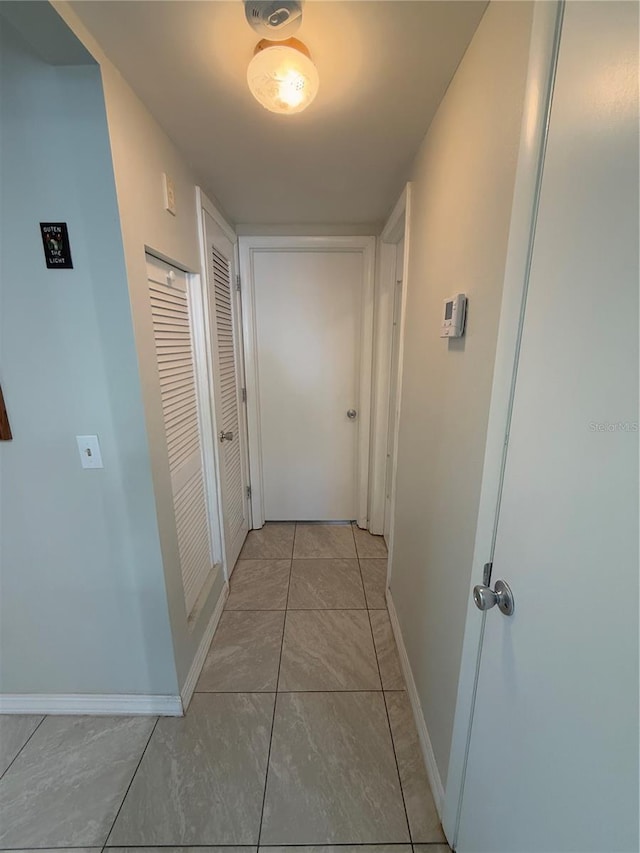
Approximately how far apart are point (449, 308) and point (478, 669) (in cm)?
94

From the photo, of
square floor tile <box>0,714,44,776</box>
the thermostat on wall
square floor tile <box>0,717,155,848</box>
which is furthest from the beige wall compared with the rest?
square floor tile <box>0,714,44,776</box>

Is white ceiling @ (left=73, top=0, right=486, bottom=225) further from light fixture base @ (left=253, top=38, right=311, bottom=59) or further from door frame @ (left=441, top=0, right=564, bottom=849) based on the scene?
door frame @ (left=441, top=0, right=564, bottom=849)

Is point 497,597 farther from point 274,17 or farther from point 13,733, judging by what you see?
point 13,733

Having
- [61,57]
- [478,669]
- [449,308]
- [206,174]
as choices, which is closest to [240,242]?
[206,174]

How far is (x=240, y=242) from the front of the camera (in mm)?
2230

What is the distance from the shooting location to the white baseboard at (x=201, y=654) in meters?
1.38

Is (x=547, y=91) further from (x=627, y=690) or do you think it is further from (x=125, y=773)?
(x=125, y=773)

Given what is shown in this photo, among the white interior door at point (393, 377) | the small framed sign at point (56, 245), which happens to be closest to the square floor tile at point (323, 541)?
the white interior door at point (393, 377)

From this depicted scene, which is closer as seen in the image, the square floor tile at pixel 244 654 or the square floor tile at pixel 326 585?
the square floor tile at pixel 244 654

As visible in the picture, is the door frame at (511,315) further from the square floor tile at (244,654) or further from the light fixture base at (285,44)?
the square floor tile at (244,654)

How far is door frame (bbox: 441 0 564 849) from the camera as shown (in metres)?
0.56

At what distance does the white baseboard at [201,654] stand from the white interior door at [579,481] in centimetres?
119

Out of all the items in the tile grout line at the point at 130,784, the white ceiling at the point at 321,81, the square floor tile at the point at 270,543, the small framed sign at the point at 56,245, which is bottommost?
the tile grout line at the point at 130,784

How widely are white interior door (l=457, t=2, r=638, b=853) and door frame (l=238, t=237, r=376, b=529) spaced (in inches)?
69.9
